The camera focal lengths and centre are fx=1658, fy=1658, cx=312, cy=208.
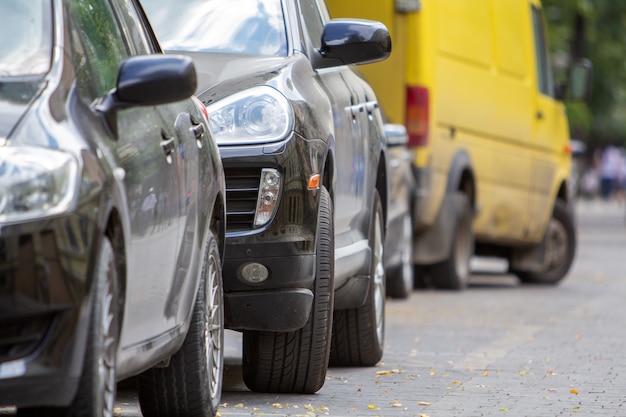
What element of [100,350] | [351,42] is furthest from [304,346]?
[100,350]

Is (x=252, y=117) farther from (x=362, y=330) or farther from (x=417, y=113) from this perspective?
(x=417, y=113)

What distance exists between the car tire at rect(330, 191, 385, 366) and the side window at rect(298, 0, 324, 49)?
2.89ft

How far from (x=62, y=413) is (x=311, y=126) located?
276cm

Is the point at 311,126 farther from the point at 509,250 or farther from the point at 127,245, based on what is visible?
the point at 509,250

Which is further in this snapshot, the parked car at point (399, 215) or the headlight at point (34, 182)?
the parked car at point (399, 215)

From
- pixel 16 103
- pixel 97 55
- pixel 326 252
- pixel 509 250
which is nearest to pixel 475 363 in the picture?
pixel 326 252

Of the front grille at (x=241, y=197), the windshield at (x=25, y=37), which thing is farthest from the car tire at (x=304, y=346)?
the windshield at (x=25, y=37)

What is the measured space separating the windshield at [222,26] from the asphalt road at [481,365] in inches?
59.7

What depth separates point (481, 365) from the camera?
332 inches

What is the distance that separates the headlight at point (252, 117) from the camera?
6566 millimetres

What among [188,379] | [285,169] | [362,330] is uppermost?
[285,169]

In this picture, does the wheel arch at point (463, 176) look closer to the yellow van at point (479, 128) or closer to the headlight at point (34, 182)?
the yellow van at point (479, 128)

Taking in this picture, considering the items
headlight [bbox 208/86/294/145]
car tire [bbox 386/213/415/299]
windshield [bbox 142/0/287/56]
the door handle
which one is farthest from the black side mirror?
the door handle

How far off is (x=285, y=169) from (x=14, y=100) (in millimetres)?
2191
